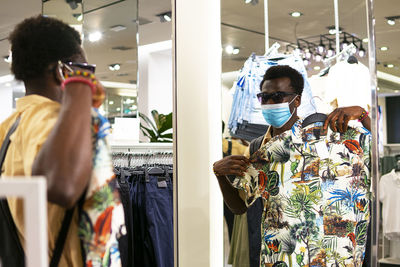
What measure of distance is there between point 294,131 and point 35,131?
4.52 feet

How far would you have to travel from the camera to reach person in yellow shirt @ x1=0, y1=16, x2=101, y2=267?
111 centimetres

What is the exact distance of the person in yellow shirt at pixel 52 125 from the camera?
1.11m

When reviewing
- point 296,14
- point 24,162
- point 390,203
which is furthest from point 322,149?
point 24,162

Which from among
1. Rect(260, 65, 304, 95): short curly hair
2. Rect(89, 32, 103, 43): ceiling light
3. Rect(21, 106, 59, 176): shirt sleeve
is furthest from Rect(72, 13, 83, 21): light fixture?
Rect(21, 106, 59, 176): shirt sleeve

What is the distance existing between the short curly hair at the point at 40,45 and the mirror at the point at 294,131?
1.28 metres

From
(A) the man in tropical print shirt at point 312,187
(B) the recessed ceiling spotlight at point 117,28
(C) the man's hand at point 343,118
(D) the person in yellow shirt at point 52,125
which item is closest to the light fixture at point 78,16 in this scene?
(B) the recessed ceiling spotlight at point 117,28

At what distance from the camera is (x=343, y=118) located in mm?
2273

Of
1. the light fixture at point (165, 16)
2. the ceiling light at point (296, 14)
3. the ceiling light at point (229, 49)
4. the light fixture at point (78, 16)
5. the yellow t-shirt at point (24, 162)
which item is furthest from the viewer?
the light fixture at point (165, 16)

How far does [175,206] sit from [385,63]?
136 cm

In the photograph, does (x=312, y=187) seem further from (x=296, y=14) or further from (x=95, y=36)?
(x=95, y=36)

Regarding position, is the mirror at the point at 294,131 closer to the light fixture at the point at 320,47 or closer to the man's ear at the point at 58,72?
the light fixture at the point at 320,47

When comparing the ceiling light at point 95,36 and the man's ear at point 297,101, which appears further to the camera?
the ceiling light at point 95,36

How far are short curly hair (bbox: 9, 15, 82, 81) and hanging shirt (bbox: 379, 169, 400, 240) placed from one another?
1.74 m

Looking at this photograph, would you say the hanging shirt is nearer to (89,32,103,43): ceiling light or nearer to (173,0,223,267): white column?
(173,0,223,267): white column
